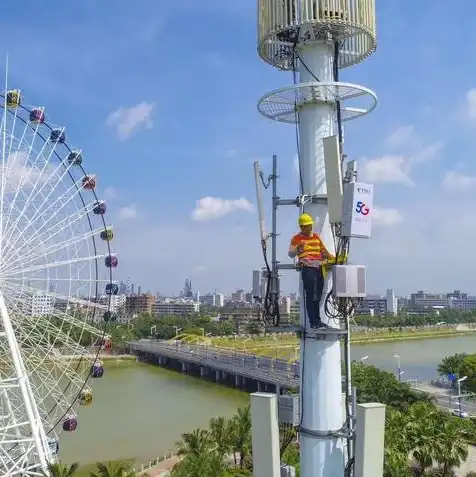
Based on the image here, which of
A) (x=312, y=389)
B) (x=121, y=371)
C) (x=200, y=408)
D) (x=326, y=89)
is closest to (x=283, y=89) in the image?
(x=326, y=89)

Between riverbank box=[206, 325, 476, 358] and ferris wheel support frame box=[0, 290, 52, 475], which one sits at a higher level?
ferris wheel support frame box=[0, 290, 52, 475]

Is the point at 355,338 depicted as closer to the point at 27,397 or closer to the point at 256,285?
the point at 27,397

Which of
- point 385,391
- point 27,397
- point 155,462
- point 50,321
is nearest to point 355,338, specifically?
point 385,391

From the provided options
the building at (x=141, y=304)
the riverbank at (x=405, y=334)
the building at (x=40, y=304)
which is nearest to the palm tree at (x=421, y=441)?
the building at (x=40, y=304)

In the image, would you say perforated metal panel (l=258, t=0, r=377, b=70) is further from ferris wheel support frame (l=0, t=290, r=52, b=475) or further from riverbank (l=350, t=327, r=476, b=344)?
riverbank (l=350, t=327, r=476, b=344)

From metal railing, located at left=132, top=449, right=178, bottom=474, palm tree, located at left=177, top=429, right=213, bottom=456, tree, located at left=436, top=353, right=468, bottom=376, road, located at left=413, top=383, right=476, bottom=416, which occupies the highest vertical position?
palm tree, located at left=177, top=429, right=213, bottom=456

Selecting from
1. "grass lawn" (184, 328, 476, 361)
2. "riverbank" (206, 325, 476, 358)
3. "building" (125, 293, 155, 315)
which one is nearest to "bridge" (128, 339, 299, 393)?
"grass lawn" (184, 328, 476, 361)

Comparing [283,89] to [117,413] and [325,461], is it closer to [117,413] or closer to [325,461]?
[325,461]
